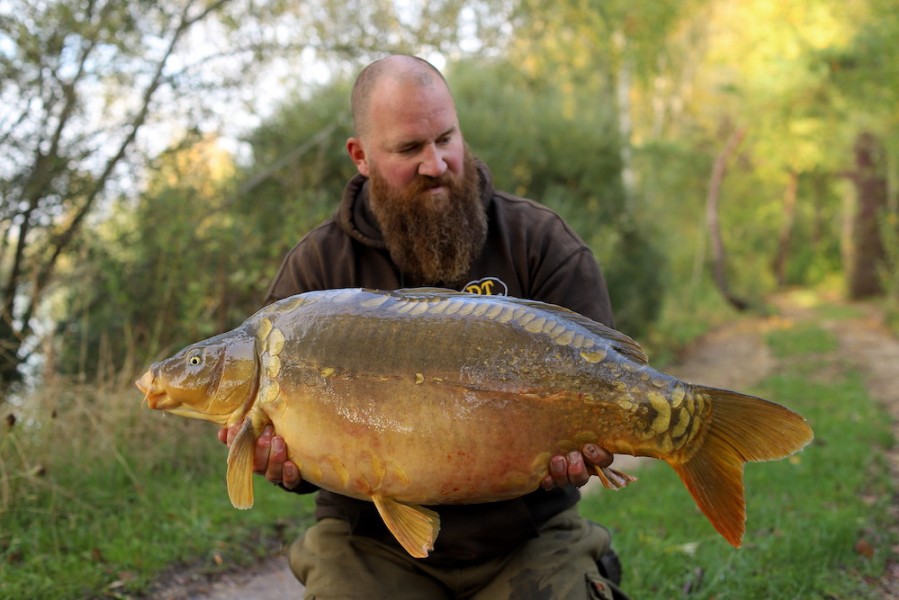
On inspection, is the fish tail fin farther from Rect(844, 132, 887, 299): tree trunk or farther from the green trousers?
Rect(844, 132, 887, 299): tree trunk

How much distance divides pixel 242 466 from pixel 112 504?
218cm

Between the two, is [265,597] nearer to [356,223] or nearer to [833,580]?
[356,223]

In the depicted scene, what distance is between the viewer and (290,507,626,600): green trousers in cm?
239

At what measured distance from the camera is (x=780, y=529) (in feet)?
12.4

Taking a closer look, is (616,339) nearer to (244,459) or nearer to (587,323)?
(587,323)

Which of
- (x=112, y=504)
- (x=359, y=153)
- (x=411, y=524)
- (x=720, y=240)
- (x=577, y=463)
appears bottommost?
(x=720, y=240)

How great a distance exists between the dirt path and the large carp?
1.58 meters

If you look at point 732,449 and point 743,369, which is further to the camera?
point 743,369

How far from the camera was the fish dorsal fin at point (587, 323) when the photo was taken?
2066 mm

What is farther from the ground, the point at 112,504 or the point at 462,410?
the point at 462,410

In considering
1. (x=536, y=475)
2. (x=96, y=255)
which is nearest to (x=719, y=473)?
(x=536, y=475)

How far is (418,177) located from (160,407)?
3.53 ft

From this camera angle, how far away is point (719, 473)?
199cm

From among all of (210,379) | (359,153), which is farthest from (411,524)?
(359,153)
